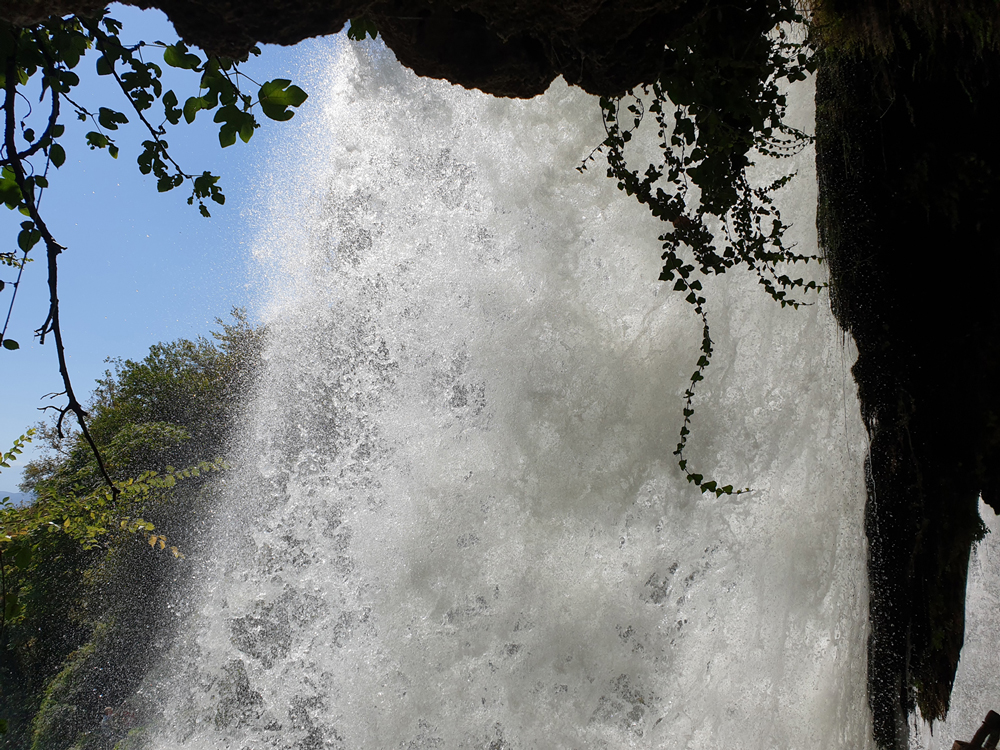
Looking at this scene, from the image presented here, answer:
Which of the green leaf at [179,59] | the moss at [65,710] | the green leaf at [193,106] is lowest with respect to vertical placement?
the moss at [65,710]

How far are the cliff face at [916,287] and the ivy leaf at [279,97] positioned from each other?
2753 mm

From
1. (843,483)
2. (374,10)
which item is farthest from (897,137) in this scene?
(374,10)

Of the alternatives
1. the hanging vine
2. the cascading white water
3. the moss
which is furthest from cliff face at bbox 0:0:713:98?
the moss

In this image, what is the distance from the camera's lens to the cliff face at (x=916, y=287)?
10.3 feet

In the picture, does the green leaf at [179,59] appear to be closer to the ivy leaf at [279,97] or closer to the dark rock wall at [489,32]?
the dark rock wall at [489,32]

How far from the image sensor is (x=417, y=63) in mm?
2188

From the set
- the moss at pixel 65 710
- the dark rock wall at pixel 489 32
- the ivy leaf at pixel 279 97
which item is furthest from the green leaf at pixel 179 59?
the moss at pixel 65 710

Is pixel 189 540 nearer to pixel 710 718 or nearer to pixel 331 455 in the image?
pixel 331 455

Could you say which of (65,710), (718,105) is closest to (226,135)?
(718,105)

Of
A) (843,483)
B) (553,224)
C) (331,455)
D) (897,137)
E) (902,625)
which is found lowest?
(902,625)

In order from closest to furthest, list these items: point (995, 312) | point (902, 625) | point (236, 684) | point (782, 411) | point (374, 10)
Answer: point (374, 10) → point (995, 312) → point (902, 625) → point (782, 411) → point (236, 684)

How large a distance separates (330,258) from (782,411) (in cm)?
428

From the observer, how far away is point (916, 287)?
3422mm

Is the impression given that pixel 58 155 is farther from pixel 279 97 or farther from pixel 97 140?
pixel 279 97
